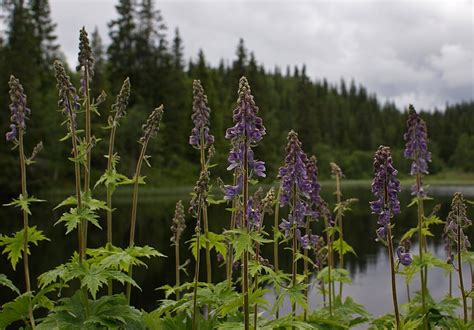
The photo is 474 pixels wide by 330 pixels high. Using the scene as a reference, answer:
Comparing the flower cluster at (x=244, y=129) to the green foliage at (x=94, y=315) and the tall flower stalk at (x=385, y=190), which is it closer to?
the tall flower stalk at (x=385, y=190)

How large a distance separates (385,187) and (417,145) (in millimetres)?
2771

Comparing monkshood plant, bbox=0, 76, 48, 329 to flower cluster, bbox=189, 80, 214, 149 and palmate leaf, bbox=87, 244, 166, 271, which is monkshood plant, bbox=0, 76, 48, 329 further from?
flower cluster, bbox=189, 80, 214, 149

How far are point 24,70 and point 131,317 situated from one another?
6152 cm

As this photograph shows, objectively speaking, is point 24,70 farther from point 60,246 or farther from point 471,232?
point 471,232

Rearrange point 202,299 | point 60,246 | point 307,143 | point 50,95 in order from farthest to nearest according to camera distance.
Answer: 1. point 307,143
2. point 50,95
3. point 60,246
4. point 202,299

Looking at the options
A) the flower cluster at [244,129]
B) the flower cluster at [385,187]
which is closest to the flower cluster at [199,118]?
the flower cluster at [244,129]

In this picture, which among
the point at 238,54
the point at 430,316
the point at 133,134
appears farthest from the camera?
the point at 238,54

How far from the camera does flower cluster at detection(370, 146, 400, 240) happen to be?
208 inches

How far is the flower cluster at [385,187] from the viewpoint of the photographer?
17.4 feet

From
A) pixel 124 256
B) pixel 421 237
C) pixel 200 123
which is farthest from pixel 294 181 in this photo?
pixel 421 237

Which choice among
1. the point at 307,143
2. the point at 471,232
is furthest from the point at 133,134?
the point at 471,232

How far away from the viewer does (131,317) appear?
506 cm

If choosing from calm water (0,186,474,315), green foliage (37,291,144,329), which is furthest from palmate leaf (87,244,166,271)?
calm water (0,186,474,315)

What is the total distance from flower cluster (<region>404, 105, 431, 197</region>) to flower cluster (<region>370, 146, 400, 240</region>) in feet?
7.96
